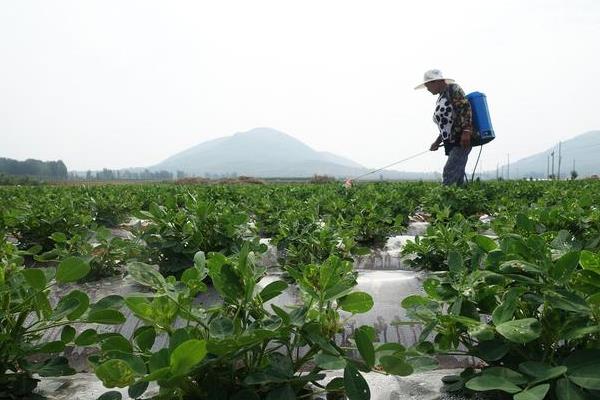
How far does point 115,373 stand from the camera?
0.94 meters

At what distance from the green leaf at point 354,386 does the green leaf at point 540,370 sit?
1.14 ft

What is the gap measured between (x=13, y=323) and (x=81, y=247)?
1.44 m

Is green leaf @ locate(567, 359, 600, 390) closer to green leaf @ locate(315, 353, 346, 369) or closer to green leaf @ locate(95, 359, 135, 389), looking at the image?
green leaf @ locate(315, 353, 346, 369)

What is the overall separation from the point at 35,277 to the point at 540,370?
4.14 feet

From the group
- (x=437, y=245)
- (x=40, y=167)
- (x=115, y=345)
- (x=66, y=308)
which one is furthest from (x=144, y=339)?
(x=40, y=167)

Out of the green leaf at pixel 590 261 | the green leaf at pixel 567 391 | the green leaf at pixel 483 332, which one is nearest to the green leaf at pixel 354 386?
the green leaf at pixel 483 332

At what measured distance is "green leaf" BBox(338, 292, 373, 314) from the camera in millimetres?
1197

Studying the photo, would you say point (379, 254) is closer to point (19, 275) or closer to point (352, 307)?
point (352, 307)

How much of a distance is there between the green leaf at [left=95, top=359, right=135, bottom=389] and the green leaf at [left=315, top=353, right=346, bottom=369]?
40 centimetres

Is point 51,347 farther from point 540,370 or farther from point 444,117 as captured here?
point 444,117

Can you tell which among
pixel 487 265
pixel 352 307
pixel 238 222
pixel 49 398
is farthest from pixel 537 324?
pixel 238 222

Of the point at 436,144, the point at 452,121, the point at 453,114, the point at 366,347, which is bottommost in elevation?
the point at 366,347

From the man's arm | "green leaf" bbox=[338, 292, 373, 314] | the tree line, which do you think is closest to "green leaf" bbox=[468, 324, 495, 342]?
"green leaf" bbox=[338, 292, 373, 314]

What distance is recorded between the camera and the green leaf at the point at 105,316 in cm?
120
